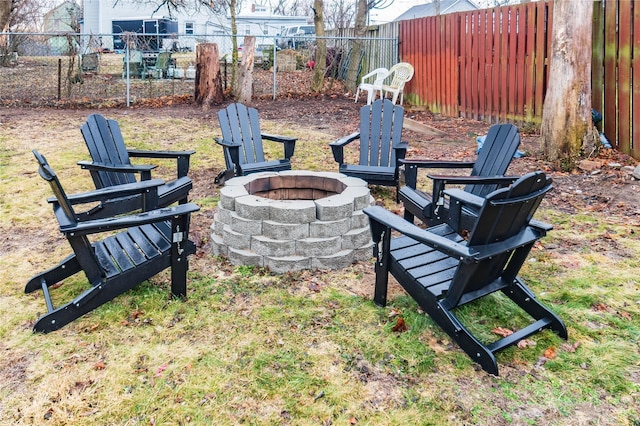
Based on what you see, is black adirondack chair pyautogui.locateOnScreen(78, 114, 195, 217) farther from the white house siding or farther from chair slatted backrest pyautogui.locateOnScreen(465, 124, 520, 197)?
the white house siding

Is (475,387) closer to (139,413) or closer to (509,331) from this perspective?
(509,331)

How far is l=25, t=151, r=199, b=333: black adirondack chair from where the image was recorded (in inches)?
109

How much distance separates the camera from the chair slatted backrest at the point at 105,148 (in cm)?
426

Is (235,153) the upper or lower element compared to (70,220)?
upper

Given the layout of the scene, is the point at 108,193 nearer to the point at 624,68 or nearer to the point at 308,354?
the point at 308,354

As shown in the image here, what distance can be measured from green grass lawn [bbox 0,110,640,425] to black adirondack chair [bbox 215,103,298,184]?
1532mm

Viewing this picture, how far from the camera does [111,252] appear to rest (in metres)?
3.24

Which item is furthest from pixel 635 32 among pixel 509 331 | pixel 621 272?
pixel 509 331

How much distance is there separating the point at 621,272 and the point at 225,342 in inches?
105

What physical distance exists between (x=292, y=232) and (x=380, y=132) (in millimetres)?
2349

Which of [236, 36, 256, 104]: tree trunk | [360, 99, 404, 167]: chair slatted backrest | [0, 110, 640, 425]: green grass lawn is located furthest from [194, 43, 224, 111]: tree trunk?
[0, 110, 640, 425]: green grass lawn

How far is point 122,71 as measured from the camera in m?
13.9

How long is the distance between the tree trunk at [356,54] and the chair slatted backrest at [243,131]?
7.83 m

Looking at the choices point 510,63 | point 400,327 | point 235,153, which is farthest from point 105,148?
point 510,63
